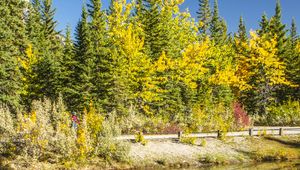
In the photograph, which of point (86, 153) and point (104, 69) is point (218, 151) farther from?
point (104, 69)

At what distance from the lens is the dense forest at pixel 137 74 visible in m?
33.8

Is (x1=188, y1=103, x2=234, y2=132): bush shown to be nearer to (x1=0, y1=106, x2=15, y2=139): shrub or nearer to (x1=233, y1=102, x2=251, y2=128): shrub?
(x1=233, y1=102, x2=251, y2=128): shrub

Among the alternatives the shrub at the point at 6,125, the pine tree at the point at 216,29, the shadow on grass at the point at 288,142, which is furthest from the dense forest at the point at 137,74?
the pine tree at the point at 216,29

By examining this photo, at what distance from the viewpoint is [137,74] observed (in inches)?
1698

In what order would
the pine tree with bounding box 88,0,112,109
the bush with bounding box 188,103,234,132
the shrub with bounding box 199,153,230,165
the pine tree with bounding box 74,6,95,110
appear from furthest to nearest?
the pine tree with bounding box 88,0,112,109 < the pine tree with bounding box 74,6,95,110 < the bush with bounding box 188,103,234,132 < the shrub with bounding box 199,153,230,165

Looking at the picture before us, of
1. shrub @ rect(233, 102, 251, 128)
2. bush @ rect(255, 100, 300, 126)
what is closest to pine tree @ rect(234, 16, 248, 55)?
bush @ rect(255, 100, 300, 126)

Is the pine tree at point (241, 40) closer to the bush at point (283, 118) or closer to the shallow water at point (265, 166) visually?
the bush at point (283, 118)

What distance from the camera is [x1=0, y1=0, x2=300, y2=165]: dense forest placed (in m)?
33.8

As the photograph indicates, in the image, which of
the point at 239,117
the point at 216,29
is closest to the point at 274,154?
the point at 239,117

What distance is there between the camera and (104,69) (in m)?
42.3

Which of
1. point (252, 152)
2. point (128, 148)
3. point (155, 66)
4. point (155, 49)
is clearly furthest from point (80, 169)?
point (155, 49)

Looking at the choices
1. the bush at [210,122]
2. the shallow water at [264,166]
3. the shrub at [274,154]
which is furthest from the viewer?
the bush at [210,122]

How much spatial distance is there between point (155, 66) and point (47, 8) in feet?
85.7

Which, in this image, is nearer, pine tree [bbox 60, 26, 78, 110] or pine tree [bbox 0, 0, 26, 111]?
pine tree [bbox 0, 0, 26, 111]
